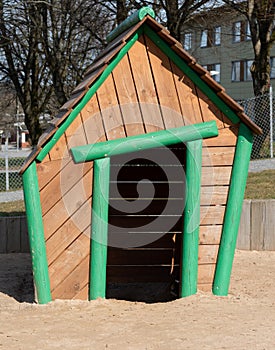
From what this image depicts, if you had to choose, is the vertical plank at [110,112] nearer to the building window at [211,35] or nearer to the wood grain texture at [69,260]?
the wood grain texture at [69,260]

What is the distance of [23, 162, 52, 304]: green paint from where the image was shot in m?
5.52

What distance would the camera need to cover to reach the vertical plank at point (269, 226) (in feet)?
28.0

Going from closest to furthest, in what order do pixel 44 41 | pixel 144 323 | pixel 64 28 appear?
pixel 144 323 < pixel 64 28 < pixel 44 41

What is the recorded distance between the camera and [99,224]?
222 inches

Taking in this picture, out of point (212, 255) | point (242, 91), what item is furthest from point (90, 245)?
point (242, 91)

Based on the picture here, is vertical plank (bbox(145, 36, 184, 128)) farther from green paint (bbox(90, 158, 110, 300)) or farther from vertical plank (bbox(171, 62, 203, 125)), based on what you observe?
green paint (bbox(90, 158, 110, 300))

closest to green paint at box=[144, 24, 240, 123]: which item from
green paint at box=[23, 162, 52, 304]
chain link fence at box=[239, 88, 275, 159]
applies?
green paint at box=[23, 162, 52, 304]

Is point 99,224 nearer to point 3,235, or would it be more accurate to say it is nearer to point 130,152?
point 130,152

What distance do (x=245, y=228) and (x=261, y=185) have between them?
312 cm

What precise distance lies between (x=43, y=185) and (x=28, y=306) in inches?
42.9

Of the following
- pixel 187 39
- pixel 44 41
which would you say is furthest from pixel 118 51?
pixel 187 39

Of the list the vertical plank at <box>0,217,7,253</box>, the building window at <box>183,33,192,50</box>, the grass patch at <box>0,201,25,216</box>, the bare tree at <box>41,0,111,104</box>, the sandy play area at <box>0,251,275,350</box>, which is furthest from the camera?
the building window at <box>183,33,192,50</box>

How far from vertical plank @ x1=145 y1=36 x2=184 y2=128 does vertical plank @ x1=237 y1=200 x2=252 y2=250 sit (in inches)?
128

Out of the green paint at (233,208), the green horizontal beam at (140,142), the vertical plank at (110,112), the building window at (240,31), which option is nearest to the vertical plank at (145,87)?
the green horizontal beam at (140,142)
